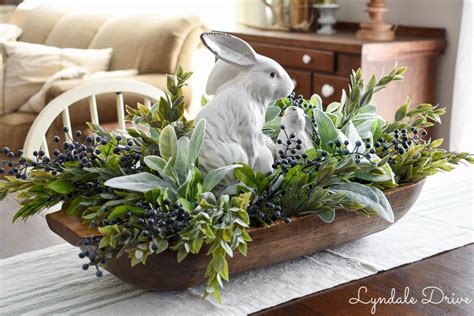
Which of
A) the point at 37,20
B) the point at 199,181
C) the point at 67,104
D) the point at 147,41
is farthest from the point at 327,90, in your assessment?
the point at 37,20

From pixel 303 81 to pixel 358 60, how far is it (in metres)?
0.30

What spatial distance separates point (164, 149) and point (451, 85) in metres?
2.21

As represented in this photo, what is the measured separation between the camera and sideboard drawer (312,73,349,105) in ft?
8.71

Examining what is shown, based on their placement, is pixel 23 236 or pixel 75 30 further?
pixel 75 30

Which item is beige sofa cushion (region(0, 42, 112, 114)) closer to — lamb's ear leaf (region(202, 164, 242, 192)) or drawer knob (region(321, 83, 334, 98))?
drawer knob (region(321, 83, 334, 98))

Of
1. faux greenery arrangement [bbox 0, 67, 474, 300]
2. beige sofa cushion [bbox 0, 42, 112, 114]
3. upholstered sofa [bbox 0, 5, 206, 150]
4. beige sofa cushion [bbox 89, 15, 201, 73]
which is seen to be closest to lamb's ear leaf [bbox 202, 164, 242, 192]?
faux greenery arrangement [bbox 0, 67, 474, 300]

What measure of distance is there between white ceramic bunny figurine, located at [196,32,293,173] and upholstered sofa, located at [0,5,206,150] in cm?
199

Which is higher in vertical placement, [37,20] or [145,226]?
[145,226]

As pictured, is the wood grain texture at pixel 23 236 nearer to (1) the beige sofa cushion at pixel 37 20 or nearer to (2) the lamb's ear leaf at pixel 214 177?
(2) the lamb's ear leaf at pixel 214 177

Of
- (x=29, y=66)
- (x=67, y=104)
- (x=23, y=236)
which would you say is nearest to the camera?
(x=23, y=236)

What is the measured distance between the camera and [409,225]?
1.13m

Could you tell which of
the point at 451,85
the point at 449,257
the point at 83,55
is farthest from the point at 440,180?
the point at 83,55

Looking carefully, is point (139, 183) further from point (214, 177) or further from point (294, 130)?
point (294, 130)

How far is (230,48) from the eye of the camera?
922 mm
